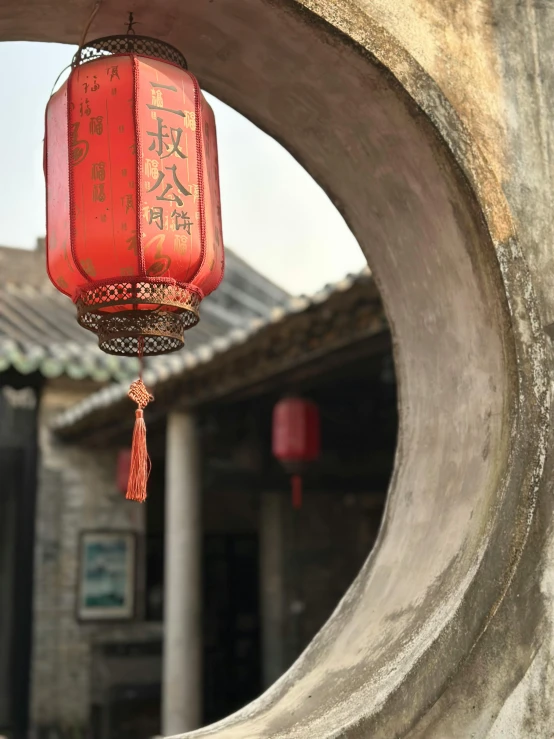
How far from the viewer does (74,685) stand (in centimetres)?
878

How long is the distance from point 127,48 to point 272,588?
23.4 feet

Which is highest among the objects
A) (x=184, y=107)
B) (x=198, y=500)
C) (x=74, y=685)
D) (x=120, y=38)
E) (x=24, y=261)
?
(x=24, y=261)

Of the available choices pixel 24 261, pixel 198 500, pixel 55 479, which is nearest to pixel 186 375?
pixel 198 500

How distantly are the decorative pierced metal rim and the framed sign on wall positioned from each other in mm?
7168

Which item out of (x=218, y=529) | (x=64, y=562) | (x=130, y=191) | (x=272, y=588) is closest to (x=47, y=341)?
(x=64, y=562)

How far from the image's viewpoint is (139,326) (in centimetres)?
236

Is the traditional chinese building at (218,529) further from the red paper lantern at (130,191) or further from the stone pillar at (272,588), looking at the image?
the red paper lantern at (130,191)

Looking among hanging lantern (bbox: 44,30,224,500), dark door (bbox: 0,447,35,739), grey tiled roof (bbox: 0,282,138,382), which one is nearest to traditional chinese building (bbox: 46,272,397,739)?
dark door (bbox: 0,447,35,739)

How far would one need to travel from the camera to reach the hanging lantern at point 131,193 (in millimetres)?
2250

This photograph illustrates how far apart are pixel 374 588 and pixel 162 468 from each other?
758cm

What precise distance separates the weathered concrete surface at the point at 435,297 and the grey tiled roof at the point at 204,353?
1.48 m

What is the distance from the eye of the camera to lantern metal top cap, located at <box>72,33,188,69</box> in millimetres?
2361

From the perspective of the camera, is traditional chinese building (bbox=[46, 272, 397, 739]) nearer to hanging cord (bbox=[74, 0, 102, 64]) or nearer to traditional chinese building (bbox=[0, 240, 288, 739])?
traditional chinese building (bbox=[0, 240, 288, 739])

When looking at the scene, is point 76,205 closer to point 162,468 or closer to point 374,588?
point 374,588
